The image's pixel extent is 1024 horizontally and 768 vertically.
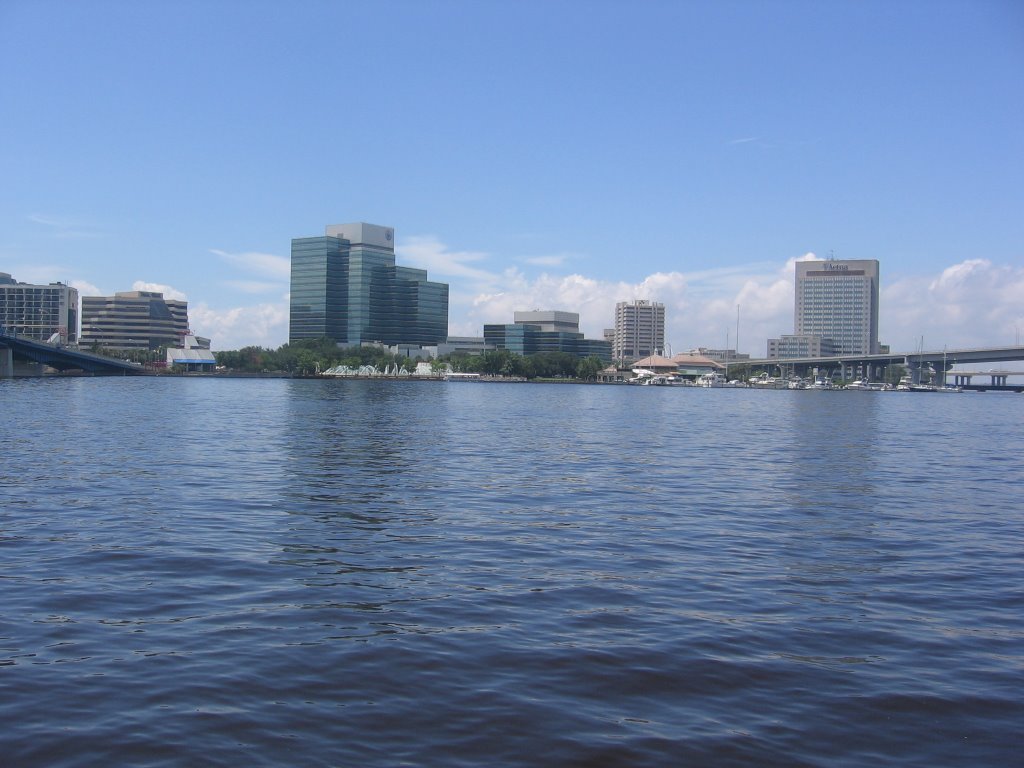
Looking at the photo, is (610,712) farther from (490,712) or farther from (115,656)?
(115,656)

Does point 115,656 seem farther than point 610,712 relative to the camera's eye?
Yes

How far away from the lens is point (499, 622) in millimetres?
14617

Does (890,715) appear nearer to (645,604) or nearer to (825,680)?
(825,680)

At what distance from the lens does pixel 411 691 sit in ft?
38.0

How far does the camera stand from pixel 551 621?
581 inches

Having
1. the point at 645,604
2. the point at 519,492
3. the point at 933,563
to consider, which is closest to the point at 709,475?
the point at 519,492

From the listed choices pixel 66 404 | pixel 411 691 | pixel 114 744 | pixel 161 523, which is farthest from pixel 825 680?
pixel 66 404

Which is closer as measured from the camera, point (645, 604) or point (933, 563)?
point (645, 604)

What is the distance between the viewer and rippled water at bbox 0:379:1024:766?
10367 millimetres

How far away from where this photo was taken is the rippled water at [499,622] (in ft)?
34.0

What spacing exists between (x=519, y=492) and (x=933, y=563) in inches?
535

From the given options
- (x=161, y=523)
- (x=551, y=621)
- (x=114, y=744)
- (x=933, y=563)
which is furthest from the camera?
(x=161, y=523)

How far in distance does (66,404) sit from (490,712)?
83.1 metres

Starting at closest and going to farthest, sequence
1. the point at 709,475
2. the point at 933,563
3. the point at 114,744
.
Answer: the point at 114,744
the point at 933,563
the point at 709,475
